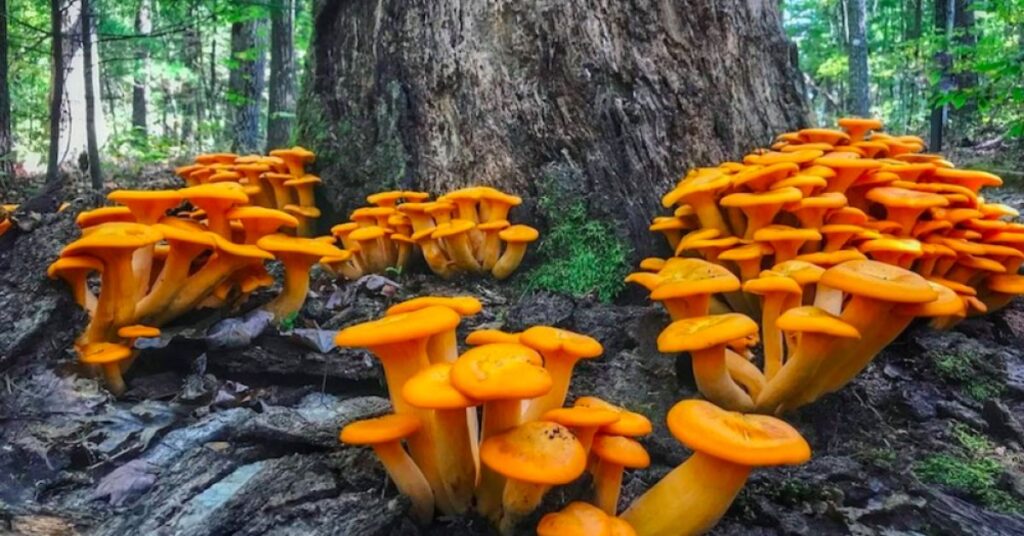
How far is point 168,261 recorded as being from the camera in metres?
3.65

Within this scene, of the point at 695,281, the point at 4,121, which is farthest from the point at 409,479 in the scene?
the point at 4,121

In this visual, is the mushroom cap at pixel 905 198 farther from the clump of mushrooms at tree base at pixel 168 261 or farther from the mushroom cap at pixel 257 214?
the mushroom cap at pixel 257 214

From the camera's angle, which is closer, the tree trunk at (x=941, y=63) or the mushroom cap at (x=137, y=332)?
the mushroom cap at (x=137, y=332)

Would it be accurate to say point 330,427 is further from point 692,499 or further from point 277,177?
point 277,177

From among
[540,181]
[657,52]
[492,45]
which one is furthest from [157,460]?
[657,52]

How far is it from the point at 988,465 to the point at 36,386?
4.55m

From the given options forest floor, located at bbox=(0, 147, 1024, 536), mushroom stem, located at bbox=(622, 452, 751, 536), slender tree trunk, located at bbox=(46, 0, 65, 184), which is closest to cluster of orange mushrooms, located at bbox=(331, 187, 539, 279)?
forest floor, located at bbox=(0, 147, 1024, 536)

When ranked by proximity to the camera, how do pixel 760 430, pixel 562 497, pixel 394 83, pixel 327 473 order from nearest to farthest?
1. pixel 760 430
2. pixel 562 497
3. pixel 327 473
4. pixel 394 83

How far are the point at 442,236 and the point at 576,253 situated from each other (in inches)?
36.8

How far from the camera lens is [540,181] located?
4.70 m

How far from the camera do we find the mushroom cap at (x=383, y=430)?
216 centimetres

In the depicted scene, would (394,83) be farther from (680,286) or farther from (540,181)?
(680,286)

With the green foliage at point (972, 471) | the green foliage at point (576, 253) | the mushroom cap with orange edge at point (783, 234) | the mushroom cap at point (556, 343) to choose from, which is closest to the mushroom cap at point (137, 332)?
the mushroom cap at point (556, 343)

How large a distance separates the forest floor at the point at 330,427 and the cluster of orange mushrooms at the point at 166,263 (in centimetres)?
18
